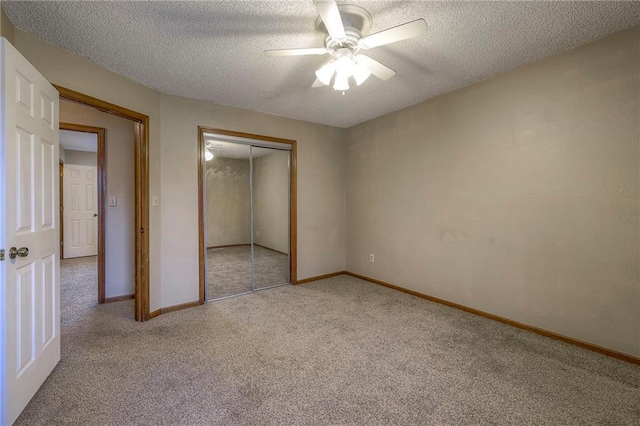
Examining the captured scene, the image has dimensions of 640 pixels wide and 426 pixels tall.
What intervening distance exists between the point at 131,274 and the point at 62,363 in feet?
5.18

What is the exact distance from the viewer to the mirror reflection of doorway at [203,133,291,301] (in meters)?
3.46

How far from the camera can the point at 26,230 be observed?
1.66 metres

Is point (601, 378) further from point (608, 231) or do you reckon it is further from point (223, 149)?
point (223, 149)

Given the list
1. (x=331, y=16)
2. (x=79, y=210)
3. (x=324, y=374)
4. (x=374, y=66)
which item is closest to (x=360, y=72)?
(x=374, y=66)

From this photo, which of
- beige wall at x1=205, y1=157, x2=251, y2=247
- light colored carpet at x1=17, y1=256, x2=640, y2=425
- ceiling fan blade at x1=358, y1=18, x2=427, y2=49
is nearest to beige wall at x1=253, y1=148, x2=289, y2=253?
beige wall at x1=205, y1=157, x2=251, y2=247

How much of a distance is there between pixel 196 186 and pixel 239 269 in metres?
1.23

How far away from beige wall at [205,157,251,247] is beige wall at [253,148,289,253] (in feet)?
0.44

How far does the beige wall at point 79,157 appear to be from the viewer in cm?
597

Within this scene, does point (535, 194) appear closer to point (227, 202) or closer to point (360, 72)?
point (360, 72)

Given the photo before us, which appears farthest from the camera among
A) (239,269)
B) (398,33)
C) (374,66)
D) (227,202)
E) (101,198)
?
(239,269)

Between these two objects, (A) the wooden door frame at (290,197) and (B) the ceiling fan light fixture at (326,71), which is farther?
(A) the wooden door frame at (290,197)

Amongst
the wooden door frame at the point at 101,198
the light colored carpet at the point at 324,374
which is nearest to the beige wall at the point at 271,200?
the light colored carpet at the point at 324,374

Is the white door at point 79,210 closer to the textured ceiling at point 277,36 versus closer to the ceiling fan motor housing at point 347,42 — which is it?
the textured ceiling at point 277,36

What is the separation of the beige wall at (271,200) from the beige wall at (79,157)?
4.90 m
